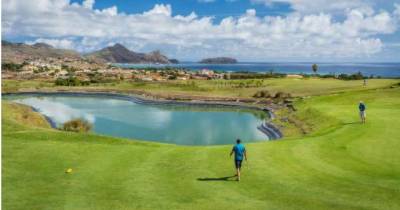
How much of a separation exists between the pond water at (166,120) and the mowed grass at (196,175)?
25193mm

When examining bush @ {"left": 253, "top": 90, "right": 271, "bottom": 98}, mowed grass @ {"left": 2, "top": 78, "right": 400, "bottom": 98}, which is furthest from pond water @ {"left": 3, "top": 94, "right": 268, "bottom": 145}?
mowed grass @ {"left": 2, "top": 78, "right": 400, "bottom": 98}

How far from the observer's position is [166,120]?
A: 2972 inches

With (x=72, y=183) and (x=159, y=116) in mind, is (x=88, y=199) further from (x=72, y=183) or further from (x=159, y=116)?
(x=159, y=116)

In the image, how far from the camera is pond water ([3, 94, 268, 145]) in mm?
57438

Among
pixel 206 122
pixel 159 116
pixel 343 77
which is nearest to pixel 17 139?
pixel 206 122

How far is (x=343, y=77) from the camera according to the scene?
147625mm

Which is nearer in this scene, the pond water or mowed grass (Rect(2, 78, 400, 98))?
the pond water

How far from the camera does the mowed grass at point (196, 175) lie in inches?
648

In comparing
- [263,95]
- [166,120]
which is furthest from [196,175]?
[263,95]

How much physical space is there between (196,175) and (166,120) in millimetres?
55173

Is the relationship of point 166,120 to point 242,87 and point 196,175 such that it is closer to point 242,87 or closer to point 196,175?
point 242,87

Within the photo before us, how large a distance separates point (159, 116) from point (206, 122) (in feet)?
40.2

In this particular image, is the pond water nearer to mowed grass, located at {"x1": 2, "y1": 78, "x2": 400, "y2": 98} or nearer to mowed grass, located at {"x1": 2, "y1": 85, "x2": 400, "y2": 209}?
mowed grass, located at {"x1": 2, "y1": 78, "x2": 400, "y2": 98}

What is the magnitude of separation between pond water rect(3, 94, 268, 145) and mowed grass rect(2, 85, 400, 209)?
992 inches
